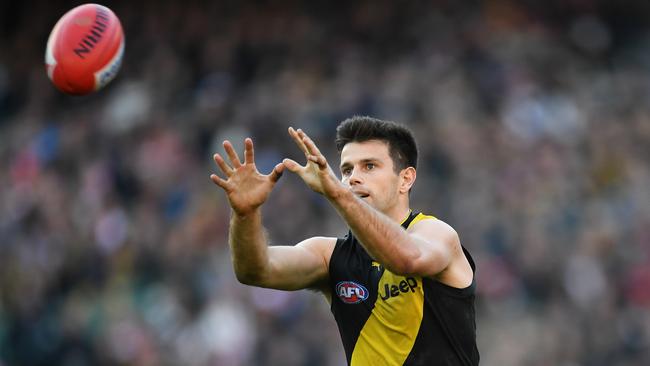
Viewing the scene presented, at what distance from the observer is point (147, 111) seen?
13.5 metres

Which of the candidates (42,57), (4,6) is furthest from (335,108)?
(4,6)

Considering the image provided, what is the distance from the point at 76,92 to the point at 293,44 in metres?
8.21

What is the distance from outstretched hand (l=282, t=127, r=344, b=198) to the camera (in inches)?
187

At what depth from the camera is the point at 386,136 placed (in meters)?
5.73

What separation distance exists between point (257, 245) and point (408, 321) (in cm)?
83

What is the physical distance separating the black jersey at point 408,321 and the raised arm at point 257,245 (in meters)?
0.31

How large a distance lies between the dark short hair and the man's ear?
24 mm

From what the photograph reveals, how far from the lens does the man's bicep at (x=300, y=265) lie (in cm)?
549

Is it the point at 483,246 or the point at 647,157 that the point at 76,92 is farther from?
the point at 647,157

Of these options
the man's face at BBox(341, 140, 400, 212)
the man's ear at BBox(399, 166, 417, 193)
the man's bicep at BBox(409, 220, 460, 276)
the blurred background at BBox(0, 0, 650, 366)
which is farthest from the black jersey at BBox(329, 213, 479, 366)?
the blurred background at BBox(0, 0, 650, 366)

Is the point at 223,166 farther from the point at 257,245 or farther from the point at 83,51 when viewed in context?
the point at 83,51

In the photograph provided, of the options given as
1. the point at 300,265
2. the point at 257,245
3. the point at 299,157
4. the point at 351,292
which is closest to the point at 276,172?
the point at 257,245

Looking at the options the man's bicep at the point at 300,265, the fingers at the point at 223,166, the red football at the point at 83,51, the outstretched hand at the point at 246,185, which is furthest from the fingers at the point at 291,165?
the red football at the point at 83,51

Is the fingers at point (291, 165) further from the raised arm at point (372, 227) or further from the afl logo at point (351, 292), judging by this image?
the afl logo at point (351, 292)
